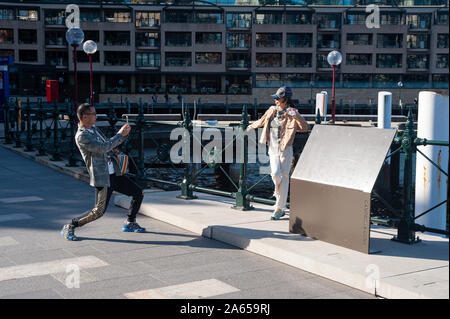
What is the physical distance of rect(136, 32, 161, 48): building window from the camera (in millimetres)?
75062

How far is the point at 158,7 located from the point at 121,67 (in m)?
9.02

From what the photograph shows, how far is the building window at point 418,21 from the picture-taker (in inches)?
3082

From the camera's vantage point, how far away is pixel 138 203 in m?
8.03

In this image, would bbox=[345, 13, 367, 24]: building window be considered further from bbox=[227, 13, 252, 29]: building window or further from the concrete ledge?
the concrete ledge

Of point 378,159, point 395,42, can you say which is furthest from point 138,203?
point 395,42

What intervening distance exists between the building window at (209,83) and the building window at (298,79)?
337 inches

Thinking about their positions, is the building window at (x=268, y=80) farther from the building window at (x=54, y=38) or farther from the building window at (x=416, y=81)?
the building window at (x=54, y=38)

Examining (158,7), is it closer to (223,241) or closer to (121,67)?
(121,67)

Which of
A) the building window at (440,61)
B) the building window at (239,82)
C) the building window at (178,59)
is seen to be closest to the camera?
the building window at (178,59)

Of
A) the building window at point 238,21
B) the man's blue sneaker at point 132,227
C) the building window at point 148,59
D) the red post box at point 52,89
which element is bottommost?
the man's blue sneaker at point 132,227

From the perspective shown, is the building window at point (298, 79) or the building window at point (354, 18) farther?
the building window at point (354, 18)

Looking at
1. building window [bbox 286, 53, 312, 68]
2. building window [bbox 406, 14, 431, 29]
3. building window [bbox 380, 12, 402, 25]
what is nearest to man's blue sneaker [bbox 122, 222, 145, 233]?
building window [bbox 286, 53, 312, 68]

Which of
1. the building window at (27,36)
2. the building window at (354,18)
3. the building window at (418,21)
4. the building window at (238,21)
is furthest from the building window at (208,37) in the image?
the building window at (418,21)

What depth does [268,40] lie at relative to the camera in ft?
252
